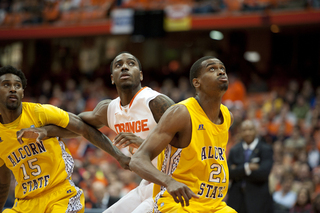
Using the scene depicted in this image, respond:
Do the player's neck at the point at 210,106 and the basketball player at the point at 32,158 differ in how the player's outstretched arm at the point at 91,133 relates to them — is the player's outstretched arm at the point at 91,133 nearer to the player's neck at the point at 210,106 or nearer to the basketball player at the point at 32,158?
the basketball player at the point at 32,158

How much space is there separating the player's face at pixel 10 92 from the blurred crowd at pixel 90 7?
11.2 meters

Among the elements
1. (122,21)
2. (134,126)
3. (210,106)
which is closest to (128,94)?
(134,126)

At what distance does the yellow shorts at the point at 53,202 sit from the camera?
13.5ft

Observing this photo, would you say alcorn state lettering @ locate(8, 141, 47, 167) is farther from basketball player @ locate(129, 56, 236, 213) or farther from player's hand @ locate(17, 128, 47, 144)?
basketball player @ locate(129, 56, 236, 213)

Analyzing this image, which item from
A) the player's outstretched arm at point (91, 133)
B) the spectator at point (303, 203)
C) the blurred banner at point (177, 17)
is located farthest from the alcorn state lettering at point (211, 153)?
the blurred banner at point (177, 17)

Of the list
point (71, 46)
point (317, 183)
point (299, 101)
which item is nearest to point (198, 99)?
point (317, 183)

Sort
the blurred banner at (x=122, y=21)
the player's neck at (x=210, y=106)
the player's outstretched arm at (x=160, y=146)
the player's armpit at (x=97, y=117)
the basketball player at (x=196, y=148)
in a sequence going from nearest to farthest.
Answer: the player's outstretched arm at (x=160, y=146)
the basketball player at (x=196, y=148)
the player's neck at (x=210, y=106)
the player's armpit at (x=97, y=117)
the blurred banner at (x=122, y=21)

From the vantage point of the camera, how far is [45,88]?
17266 mm

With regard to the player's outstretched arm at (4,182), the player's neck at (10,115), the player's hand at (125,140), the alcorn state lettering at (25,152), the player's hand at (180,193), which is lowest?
the player's outstretched arm at (4,182)

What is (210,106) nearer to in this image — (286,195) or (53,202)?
(53,202)

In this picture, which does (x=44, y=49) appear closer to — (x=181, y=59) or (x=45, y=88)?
(x=45, y=88)

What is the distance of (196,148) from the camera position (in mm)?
3463

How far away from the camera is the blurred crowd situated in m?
13.9

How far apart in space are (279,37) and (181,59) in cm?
442
